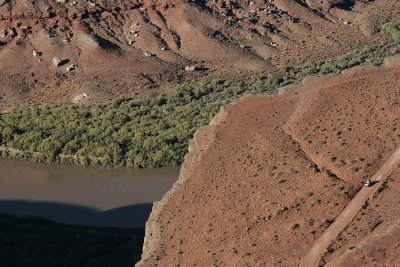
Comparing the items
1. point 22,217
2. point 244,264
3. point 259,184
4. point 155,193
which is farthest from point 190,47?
point 244,264

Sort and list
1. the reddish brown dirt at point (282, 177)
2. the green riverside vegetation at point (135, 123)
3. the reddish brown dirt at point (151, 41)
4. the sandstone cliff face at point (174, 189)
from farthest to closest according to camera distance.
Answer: the reddish brown dirt at point (151, 41) < the green riverside vegetation at point (135, 123) < the sandstone cliff face at point (174, 189) < the reddish brown dirt at point (282, 177)

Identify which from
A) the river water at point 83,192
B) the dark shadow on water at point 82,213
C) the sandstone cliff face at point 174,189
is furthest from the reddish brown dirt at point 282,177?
the river water at point 83,192

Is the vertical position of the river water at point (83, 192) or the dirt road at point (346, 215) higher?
the dirt road at point (346, 215)

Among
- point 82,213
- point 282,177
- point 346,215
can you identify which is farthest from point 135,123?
point 346,215

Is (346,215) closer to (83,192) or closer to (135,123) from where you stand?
(83,192)

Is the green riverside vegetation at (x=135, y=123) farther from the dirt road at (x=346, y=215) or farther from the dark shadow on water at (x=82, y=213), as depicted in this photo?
the dirt road at (x=346, y=215)

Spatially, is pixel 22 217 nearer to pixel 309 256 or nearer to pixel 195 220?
pixel 195 220
